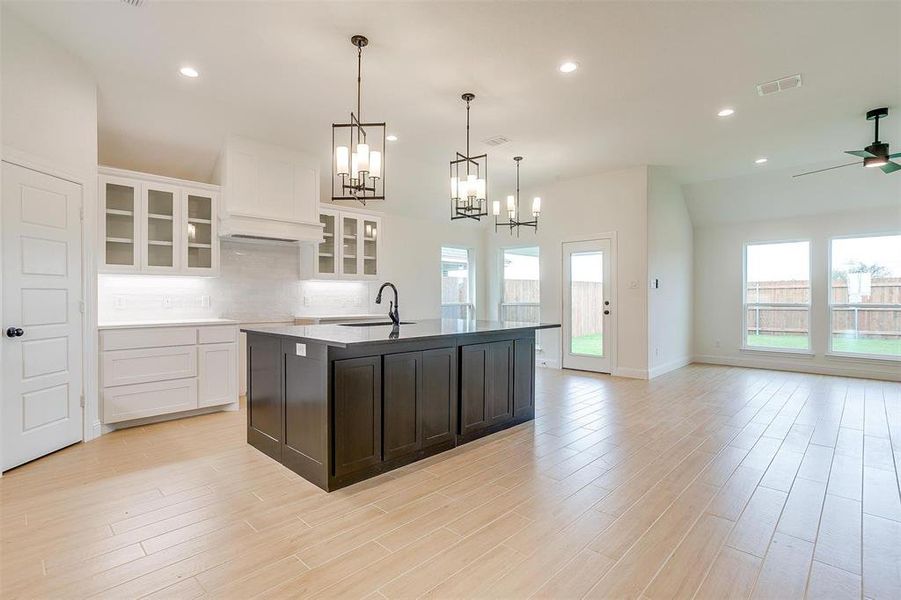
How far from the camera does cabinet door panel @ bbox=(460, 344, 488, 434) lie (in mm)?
3488

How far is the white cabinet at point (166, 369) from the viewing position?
385 centimetres

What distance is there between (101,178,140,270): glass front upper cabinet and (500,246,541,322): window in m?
5.66

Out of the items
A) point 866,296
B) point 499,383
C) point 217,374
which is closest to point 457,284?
point 499,383

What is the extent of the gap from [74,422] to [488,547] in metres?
3.53

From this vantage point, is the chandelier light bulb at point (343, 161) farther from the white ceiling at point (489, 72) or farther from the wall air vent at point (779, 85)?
the wall air vent at point (779, 85)

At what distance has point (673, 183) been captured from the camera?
6.87 metres

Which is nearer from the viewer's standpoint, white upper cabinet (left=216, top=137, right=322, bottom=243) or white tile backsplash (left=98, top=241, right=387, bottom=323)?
white tile backsplash (left=98, top=241, right=387, bottom=323)

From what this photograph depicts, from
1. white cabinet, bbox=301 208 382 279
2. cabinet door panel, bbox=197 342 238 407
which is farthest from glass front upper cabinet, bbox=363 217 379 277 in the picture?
cabinet door panel, bbox=197 342 238 407

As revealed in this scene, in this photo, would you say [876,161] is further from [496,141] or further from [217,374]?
[217,374]

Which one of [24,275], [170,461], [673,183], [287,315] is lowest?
[170,461]

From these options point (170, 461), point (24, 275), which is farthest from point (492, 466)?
point (24, 275)

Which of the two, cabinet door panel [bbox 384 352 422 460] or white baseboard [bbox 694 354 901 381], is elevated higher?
cabinet door panel [bbox 384 352 422 460]

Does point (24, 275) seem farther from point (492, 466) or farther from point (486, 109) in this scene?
point (486, 109)

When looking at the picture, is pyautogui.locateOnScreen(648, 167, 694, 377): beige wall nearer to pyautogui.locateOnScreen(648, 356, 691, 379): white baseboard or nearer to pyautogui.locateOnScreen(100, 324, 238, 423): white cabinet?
pyautogui.locateOnScreen(648, 356, 691, 379): white baseboard
